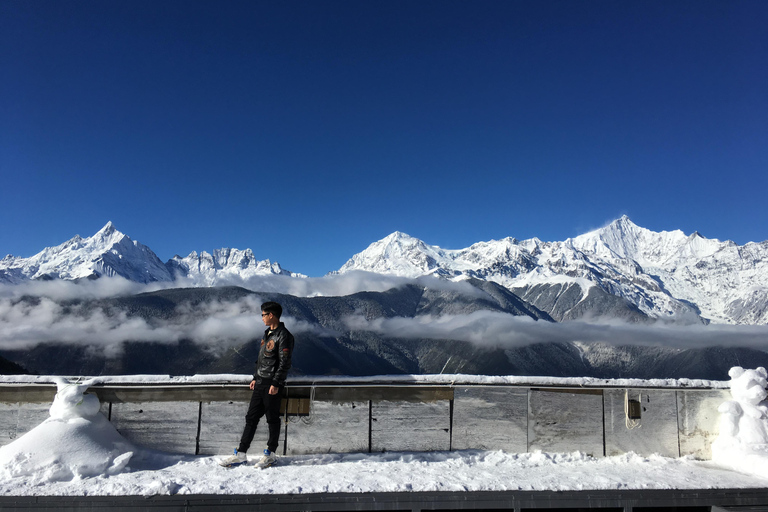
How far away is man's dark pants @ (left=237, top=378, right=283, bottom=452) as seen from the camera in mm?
7570

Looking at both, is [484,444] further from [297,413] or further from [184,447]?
[184,447]

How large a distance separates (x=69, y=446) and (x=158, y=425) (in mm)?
1441

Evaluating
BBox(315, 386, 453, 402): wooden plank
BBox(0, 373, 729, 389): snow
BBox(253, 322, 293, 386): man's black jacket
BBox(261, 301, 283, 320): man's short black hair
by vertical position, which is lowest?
BBox(315, 386, 453, 402): wooden plank

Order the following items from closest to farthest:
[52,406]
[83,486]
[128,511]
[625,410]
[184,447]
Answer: [128,511], [83,486], [52,406], [184,447], [625,410]

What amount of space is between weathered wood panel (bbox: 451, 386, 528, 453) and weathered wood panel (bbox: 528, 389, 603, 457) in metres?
0.18

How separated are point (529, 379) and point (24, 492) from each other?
740cm

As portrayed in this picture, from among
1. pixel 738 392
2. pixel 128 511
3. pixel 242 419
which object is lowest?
pixel 128 511

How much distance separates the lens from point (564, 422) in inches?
342

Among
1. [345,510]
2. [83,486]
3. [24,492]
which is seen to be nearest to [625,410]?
[345,510]

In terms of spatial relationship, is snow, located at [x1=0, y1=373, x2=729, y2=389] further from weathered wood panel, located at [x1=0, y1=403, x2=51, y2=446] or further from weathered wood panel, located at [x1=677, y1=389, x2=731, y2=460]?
weathered wood panel, located at [x1=0, y1=403, x2=51, y2=446]

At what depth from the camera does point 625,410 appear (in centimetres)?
877

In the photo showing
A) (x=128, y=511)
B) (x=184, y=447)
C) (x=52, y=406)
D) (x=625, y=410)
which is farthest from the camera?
(x=625, y=410)

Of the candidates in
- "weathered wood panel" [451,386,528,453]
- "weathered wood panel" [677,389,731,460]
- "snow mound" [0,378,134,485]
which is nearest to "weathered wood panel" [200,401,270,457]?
"snow mound" [0,378,134,485]

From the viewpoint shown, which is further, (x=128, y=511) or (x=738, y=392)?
(x=738, y=392)
